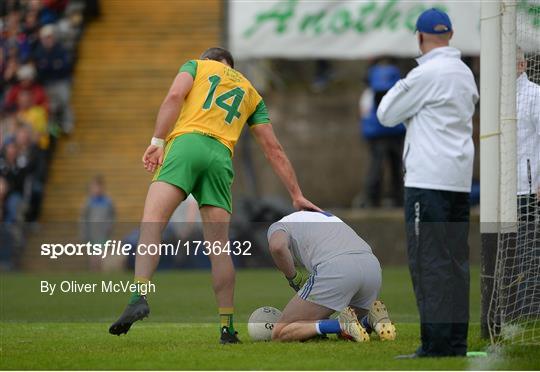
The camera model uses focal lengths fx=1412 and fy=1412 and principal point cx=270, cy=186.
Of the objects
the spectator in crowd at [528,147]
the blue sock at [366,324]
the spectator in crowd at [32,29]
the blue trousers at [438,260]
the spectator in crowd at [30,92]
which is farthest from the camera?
the spectator in crowd at [32,29]

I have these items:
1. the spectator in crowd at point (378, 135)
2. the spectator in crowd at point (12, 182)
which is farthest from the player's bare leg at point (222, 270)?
the spectator in crowd at point (12, 182)

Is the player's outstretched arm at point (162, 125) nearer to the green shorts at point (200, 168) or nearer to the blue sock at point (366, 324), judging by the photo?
the green shorts at point (200, 168)

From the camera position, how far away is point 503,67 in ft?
35.4

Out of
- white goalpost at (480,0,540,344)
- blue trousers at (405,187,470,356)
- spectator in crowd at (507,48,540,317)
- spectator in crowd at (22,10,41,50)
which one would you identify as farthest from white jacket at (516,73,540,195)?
spectator in crowd at (22,10,41,50)

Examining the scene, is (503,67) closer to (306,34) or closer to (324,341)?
(324,341)

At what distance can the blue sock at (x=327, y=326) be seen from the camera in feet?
34.9

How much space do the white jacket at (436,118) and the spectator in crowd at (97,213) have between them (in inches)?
479

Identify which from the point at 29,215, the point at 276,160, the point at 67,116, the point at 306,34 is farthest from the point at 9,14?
the point at 276,160

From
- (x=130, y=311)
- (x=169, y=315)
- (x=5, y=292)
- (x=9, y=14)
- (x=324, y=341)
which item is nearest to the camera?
(x=130, y=311)

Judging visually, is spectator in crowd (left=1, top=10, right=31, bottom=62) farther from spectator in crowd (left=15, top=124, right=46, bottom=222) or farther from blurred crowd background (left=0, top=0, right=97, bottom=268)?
spectator in crowd (left=15, top=124, right=46, bottom=222)

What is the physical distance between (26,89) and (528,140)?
1518 cm

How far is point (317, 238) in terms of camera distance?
10844mm

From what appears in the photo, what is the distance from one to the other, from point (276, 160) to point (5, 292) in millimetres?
7614

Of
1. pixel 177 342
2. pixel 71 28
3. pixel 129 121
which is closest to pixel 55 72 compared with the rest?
pixel 71 28
